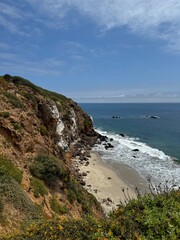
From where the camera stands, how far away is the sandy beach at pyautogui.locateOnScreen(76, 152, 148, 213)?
88.3 feet

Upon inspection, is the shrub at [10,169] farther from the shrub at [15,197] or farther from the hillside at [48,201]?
the shrub at [15,197]

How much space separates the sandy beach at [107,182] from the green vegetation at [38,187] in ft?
34.9

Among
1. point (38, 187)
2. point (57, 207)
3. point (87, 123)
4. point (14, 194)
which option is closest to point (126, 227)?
point (14, 194)

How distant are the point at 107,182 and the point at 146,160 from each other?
1403 cm

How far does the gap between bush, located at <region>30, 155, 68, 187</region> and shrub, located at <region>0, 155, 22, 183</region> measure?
1.98m

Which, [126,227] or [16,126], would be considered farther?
[16,126]

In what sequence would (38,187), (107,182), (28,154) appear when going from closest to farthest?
(38,187), (28,154), (107,182)

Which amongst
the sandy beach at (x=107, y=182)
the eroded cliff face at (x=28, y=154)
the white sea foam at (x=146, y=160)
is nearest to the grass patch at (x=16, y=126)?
the eroded cliff face at (x=28, y=154)

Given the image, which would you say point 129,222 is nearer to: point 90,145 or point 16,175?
point 16,175

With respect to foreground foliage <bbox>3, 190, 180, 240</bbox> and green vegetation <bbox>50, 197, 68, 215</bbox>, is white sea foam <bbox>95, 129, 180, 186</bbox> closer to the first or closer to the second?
green vegetation <bbox>50, 197, 68, 215</bbox>

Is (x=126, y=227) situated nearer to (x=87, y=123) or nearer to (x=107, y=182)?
(x=107, y=182)

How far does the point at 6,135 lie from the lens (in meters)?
18.3

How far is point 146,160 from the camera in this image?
43.0 metres

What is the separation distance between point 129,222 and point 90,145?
154 ft
